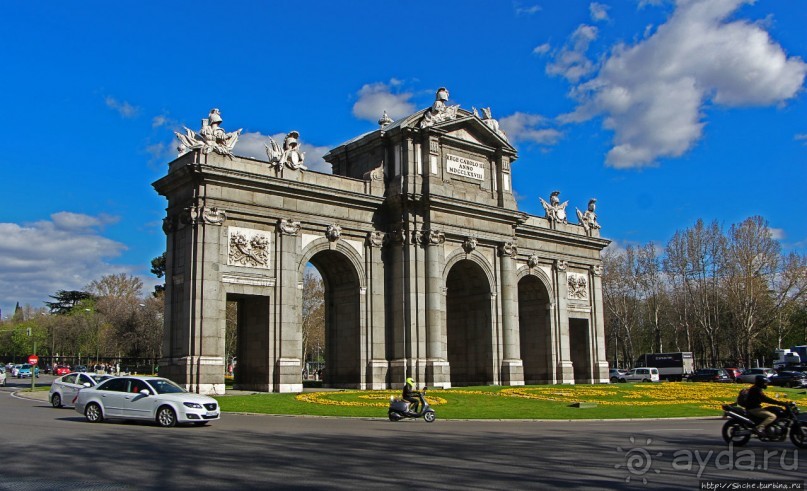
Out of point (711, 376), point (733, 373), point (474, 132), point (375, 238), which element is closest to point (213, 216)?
point (375, 238)

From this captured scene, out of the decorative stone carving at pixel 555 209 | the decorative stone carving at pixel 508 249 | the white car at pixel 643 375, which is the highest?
the decorative stone carving at pixel 555 209

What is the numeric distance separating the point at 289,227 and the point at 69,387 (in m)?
13.9

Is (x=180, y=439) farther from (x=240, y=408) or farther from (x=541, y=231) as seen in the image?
(x=541, y=231)

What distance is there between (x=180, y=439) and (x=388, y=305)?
26175 mm

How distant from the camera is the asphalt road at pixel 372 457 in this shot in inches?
477

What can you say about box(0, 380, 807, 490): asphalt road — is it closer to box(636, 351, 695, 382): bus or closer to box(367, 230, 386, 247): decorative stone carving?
box(367, 230, 386, 247): decorative stone carving

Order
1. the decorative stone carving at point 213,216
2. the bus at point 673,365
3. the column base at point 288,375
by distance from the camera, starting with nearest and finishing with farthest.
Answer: the decorative stone carving at point 213,216, the column base at point 288,375, the bus at point 673,365

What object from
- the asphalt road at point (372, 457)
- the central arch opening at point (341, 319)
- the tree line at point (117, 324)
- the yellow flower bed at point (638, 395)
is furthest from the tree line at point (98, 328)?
the asphalt road at point (372, 457)

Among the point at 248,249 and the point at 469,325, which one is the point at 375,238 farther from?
the point at 469,325

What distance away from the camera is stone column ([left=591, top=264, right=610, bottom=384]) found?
58344mm

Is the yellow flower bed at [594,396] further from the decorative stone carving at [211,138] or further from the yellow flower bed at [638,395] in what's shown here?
the decorative stone carving at [211,138]

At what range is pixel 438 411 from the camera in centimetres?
2891

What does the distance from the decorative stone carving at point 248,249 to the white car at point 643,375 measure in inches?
1703

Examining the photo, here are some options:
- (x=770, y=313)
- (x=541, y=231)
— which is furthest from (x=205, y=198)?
(x=770, y=313)
